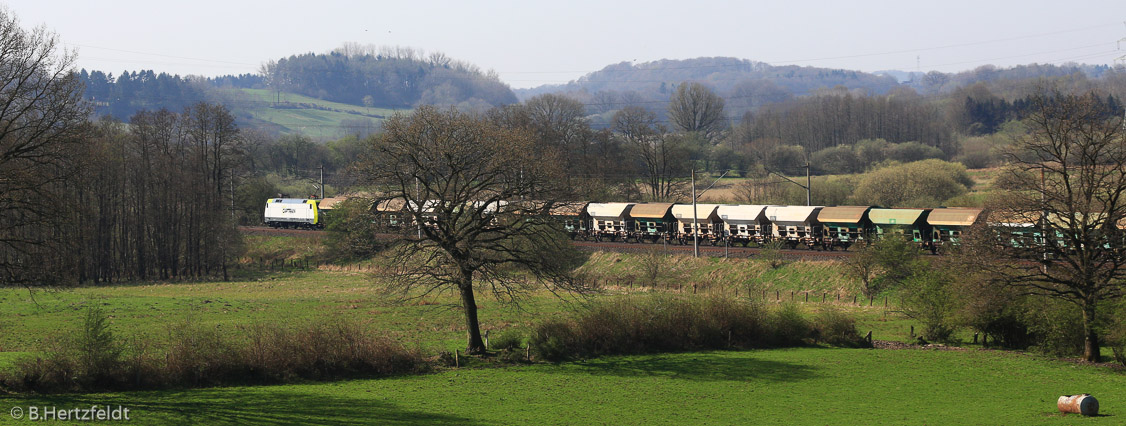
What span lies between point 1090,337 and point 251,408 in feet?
94.7

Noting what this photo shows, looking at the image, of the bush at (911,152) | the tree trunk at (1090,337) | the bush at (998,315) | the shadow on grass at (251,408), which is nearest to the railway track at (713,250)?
the bush at (998,315)

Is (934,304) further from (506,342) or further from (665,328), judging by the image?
(506,342)

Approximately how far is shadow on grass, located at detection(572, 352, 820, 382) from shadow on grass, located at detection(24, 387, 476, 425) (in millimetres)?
8908

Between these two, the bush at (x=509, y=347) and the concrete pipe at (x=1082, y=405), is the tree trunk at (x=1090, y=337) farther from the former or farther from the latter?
the bush at (x=509, y=347)

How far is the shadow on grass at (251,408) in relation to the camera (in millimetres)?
22172

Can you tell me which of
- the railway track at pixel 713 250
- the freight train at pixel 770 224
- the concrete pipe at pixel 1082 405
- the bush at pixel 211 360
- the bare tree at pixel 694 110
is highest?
the bare tree at pixel 694 110

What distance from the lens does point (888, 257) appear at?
4731 cm

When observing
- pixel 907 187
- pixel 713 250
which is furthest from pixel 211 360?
pixel 907 187

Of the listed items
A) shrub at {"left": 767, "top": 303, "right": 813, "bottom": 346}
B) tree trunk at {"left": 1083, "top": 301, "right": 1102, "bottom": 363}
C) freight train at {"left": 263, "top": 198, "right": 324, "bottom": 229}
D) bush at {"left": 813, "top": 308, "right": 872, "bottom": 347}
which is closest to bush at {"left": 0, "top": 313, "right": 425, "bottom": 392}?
shrub at {"left": 767, "top": 303, "right": 813, "bottom": 346}

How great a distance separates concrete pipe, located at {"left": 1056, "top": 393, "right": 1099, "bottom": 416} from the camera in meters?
22.7

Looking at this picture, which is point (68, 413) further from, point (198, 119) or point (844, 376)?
point (198, 119)

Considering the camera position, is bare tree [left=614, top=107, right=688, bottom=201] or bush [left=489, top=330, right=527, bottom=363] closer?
bush [left=489, top=330, right=527, bottom=363]

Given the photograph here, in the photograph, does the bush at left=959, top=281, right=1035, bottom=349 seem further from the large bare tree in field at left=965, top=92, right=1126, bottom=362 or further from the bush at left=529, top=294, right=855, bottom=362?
the bush at left=529, top=294, right=855, bottom=362

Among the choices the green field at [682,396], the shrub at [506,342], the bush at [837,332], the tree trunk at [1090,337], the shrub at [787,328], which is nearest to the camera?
the green field at [682,396]
